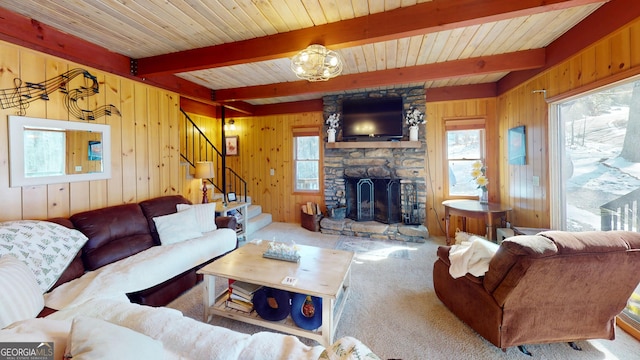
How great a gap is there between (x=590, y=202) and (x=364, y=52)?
2.78 meters

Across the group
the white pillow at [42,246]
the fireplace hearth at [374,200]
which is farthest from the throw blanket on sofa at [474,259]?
the white pillow at [42,246]

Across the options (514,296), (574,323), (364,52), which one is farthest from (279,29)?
(574,323)

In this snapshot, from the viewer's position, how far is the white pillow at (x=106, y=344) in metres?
0.74

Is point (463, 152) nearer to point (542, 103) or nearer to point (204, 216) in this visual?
point (542, 103)

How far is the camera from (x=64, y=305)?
1.66 m

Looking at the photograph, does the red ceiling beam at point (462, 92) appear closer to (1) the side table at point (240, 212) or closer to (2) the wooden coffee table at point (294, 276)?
(2) the wooden coffee table at point (294, 276)

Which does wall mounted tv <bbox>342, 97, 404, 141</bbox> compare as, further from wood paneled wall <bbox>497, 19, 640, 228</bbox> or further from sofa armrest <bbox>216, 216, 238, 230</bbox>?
sofa armrest <bbox>216, 216, 238, 230</bbox>

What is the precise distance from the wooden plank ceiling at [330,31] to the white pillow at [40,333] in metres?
2.18

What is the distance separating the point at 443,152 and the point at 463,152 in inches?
13.1

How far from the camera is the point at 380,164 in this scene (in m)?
4.64

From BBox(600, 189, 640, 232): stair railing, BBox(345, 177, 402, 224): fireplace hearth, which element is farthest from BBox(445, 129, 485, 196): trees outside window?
BBox(600, 189, 640, 232): stair railing

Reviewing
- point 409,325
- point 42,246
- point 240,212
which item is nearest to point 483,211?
point 409,325

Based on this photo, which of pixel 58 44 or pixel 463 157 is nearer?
pixel 58 44

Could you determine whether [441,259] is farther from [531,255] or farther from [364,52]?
[364,52]
